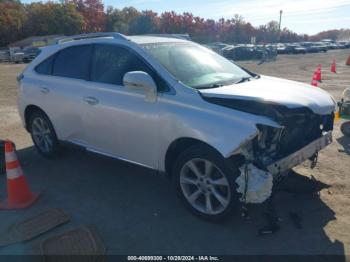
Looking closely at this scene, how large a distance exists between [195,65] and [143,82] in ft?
2.90

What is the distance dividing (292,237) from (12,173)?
10.6 feet

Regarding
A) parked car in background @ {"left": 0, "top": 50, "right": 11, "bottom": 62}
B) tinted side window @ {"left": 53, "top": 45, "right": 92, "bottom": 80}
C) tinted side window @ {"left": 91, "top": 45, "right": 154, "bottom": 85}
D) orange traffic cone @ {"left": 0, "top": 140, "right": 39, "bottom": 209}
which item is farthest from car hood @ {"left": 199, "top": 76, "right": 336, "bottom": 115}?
parked car in background @ {"left": 0, "top": 50, "right": 11, "bottom": 62}

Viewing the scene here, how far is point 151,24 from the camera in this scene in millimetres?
97188

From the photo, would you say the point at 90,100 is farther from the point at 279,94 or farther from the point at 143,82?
the point at 279,94

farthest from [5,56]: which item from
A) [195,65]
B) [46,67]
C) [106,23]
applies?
[106,23]

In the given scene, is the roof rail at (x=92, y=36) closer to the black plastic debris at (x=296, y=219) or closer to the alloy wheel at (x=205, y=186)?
the alloy wheel at (x=205, y=186)

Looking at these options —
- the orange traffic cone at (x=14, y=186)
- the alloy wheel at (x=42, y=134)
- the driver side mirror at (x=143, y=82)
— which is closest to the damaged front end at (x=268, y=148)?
the driver side mirror at (x=143, y=82)

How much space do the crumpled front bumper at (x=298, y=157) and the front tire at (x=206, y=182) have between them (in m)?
0.38

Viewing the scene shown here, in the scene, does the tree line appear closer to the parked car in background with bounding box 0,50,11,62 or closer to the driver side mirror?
the parked car in background with bounding box 0,50,11,62

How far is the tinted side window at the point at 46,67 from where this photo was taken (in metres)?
5.62

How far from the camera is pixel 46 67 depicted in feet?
18.7

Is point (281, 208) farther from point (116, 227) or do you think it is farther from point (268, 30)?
point (268, 30)

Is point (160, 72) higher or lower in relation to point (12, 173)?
higher

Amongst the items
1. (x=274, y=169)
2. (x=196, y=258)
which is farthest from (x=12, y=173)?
(x=274, y=169)
